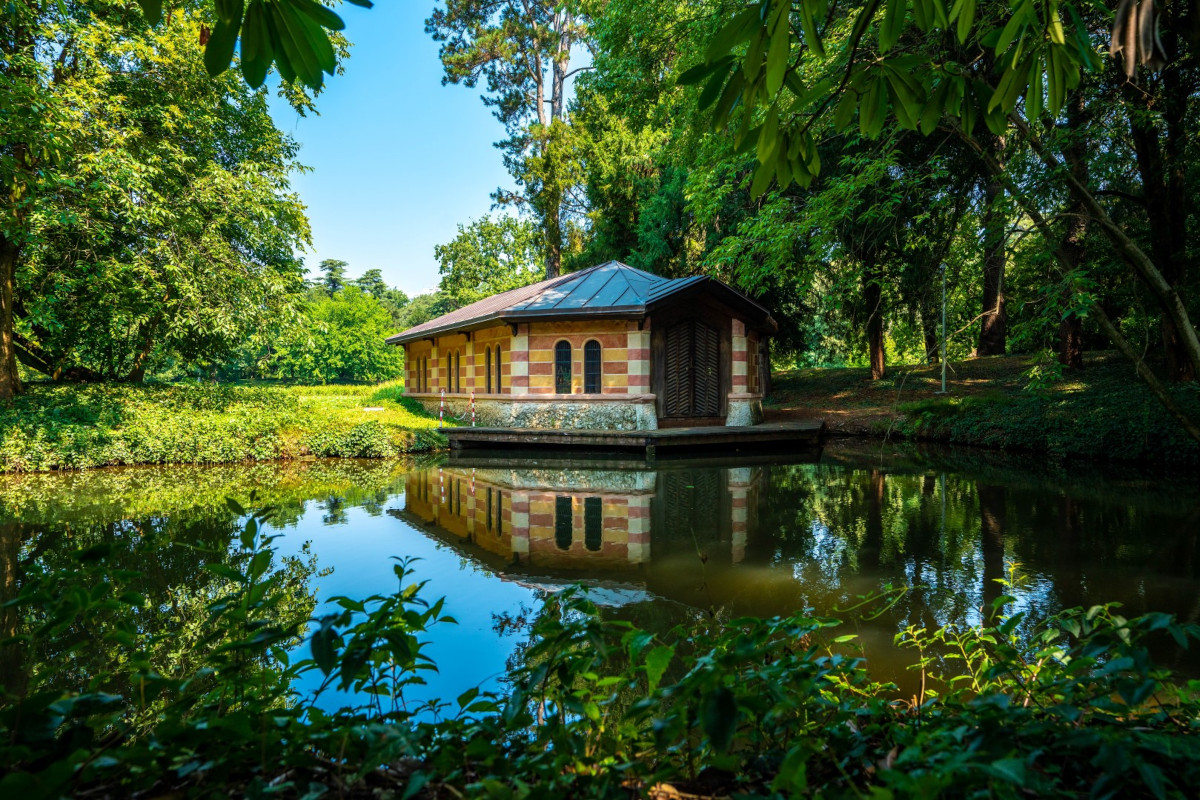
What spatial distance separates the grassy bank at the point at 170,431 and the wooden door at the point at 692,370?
646 centimetres

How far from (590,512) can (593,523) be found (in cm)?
62

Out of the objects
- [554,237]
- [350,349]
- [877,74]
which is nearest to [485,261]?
[554,237]

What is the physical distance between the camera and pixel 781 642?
150cm

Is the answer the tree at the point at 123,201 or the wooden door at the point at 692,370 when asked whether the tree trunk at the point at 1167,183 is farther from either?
the tree at the point at 123,201

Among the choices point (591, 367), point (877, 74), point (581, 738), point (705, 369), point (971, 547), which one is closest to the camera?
point (581, 738)

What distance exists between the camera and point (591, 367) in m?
15.2

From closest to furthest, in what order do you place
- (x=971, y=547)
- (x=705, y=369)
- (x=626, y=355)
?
(x=971, y=547), (x=626, y=355), (x=705, y=369)

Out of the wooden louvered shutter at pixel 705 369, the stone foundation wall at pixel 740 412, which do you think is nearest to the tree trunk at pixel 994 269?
the stone foundation wall at pixel 740 412

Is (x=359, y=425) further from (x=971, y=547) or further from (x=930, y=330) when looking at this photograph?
(x=930, y=330)

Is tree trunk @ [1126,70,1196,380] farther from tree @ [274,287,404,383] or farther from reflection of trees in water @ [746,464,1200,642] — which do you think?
tree @ [274,287,404,383]

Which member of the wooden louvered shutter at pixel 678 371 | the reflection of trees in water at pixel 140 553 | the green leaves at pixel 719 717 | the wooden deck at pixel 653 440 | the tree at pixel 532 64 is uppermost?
the tree at pixel 532 64

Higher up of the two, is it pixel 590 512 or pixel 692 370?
pixel 692 370

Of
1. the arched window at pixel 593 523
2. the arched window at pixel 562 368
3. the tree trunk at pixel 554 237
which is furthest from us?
the tree trunk at pixel 554 237

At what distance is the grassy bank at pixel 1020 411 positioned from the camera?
34.5 feet
